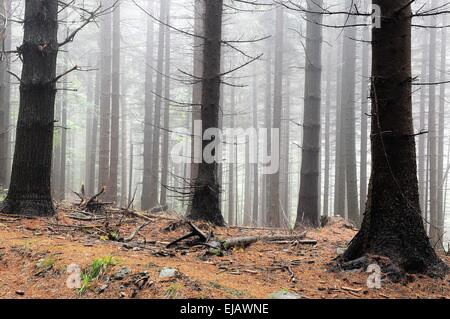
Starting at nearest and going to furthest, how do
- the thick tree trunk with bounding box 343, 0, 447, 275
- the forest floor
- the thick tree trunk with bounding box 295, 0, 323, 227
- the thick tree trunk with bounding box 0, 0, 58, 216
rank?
the forest floor < the thick tree trunk with bounding box 343, 0, 447, 275 < the thick tree trunk with bounding box 0, 0, 58, 216 < the thick tree trunk with bounding box 295, 0, 323, 227

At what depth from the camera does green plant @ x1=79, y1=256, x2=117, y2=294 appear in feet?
11.6

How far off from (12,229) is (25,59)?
9.83 feet

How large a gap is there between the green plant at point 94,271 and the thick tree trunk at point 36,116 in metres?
3.28

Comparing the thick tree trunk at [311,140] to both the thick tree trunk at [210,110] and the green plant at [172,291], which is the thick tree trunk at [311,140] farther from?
the green plant at [172,291]

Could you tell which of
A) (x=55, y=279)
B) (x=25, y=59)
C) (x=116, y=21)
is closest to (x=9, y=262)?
(x=55, y=279)

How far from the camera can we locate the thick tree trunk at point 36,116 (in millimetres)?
6625

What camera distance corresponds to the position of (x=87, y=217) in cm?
688

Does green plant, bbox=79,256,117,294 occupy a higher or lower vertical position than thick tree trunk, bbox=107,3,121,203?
lower

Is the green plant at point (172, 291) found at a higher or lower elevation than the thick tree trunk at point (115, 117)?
lower

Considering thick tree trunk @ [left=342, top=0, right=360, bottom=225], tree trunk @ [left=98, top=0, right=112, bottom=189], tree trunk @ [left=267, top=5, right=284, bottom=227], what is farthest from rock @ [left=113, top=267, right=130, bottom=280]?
tree trunk @ [left=267, top=5, right=284, bottom=227]

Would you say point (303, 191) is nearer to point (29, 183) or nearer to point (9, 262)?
point (29, 183)

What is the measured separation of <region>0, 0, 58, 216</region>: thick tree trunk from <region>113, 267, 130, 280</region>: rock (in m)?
3.52

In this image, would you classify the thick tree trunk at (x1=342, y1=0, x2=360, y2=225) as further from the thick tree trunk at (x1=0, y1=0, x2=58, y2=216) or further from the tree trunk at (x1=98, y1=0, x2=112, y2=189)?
the tree trunk at (x1=98, y1=0, x2=112, y2=189)

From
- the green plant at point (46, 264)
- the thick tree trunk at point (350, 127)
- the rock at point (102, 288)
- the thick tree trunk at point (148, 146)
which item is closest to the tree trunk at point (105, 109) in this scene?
the thick tree trunk at point (148, 146)
